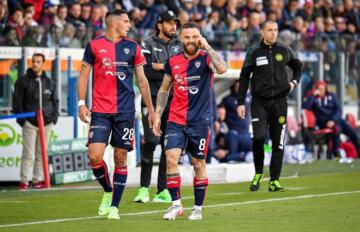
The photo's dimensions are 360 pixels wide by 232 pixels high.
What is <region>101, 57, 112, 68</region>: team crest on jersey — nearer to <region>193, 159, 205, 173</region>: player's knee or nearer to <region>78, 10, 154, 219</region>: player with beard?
<region>78, 10, 154, 219</region>: player with beard

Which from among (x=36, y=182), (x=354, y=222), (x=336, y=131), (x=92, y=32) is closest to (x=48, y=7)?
(x=92, y=32)

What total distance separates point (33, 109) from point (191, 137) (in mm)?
6493

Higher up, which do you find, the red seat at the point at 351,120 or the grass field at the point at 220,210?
the grass field at the point at 220,210

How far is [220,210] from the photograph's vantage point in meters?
14.1

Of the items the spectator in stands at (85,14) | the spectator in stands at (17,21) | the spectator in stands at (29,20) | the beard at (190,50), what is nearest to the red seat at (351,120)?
the spectator in stands at (85,14)

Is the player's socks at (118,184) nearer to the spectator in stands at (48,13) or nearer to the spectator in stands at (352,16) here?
the spectator in stands at (48,13)

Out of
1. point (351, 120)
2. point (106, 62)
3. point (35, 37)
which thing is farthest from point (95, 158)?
point (351, 120)

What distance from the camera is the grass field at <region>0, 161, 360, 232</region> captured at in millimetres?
12312

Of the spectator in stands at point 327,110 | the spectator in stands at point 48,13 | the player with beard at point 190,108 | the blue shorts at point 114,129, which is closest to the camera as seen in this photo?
the player with beard at point 190,108

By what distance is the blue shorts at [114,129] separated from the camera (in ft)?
43.2

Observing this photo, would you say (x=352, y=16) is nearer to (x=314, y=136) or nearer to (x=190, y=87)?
(x=314, y=136)

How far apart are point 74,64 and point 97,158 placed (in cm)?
930

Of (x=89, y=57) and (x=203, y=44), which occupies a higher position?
(x=203, y=44)

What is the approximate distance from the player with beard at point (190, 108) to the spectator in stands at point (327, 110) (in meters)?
13.7
